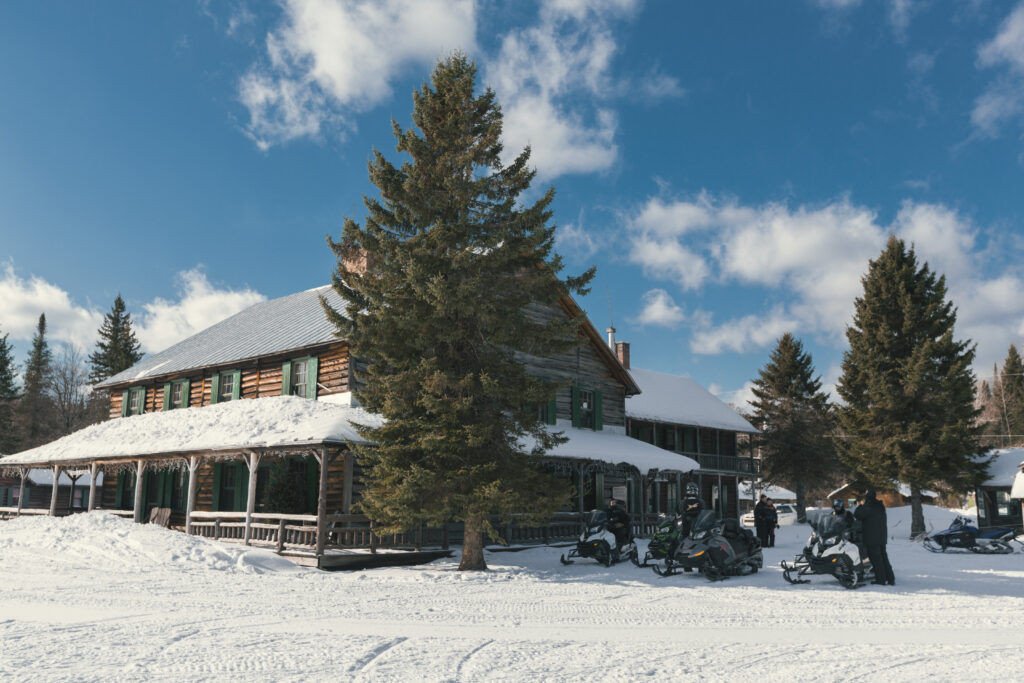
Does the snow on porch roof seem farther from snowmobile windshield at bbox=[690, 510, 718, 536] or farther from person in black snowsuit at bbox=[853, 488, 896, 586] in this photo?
person in black snowsuit at bbox=[853, 488, 896, 586]

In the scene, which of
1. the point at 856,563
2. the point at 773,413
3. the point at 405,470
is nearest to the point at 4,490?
the point at 405,470

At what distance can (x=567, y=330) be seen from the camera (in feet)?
52.2

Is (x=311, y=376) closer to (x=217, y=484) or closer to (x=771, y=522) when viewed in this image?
(x=217, y=484)

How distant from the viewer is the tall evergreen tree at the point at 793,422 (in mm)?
44469

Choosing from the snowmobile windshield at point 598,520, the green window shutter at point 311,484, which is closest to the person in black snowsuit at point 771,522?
the snowmobile windshield at point 598,520

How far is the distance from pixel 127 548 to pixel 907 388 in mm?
29163

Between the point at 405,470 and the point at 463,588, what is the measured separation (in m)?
2.94

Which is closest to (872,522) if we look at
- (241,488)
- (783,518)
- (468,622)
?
(468,622)

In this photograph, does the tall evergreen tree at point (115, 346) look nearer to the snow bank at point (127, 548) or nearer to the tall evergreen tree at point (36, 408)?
the tall evergreen tree at point (36, 408)

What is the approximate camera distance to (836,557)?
13.4 m

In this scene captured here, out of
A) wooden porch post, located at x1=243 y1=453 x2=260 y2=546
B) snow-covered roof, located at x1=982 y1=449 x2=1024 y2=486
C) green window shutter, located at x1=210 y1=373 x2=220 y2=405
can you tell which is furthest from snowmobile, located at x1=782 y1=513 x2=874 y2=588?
snow-covered roof, located at x1=982 y1=449 x2=1024 y2=486

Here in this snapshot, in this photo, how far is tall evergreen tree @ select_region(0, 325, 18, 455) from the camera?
53938 mm

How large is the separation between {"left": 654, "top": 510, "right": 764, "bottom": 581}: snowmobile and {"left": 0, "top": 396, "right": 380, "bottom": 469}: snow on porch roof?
7274 millimetres

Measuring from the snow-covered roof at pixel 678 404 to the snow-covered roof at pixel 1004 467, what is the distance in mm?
10586
